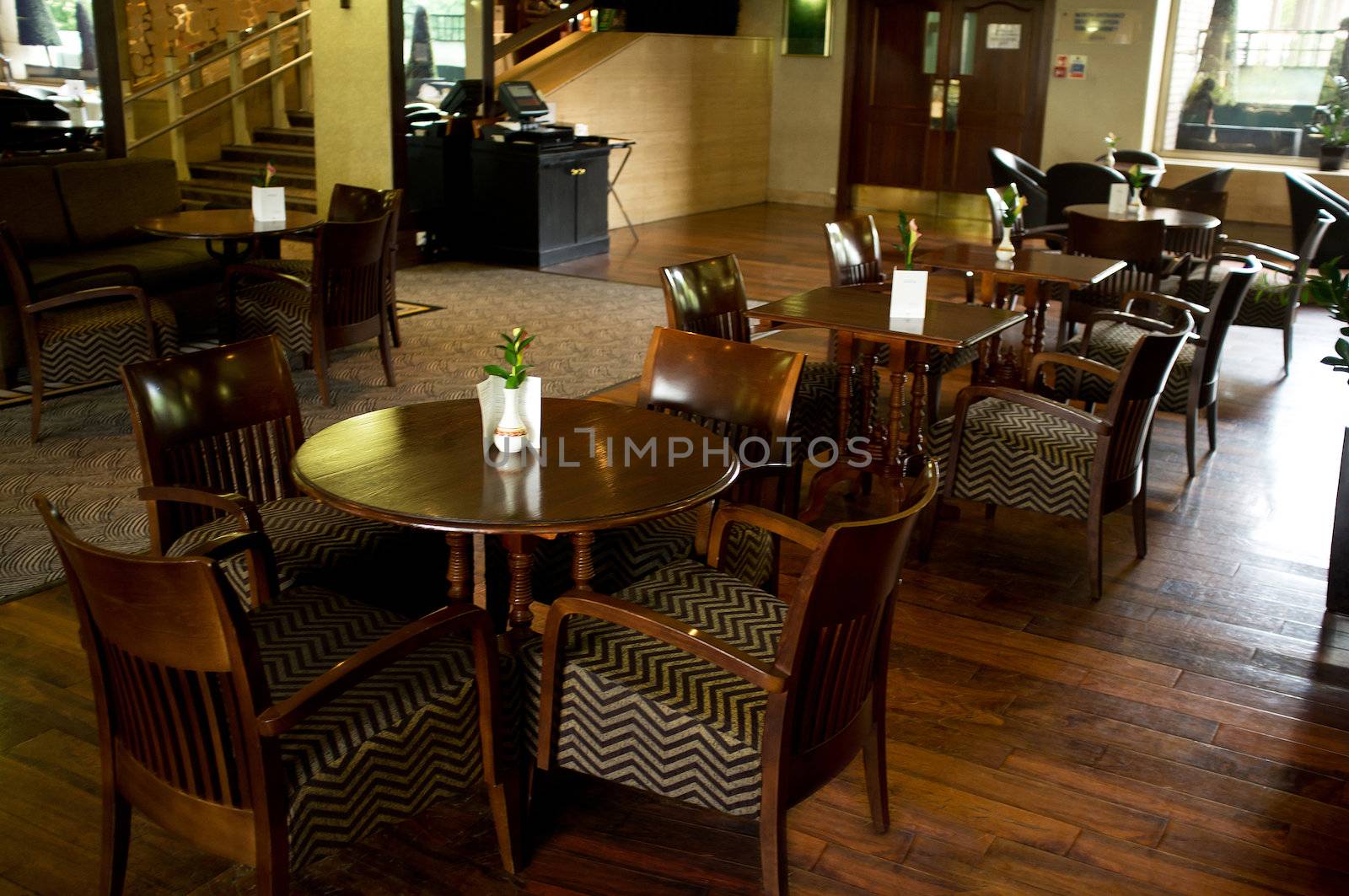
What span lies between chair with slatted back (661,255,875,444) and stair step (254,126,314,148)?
7667 millimetres

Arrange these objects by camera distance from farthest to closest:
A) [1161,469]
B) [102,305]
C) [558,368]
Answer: [558,368] < [102,305] < [1161,469]

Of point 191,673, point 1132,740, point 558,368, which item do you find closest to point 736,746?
point 191,673

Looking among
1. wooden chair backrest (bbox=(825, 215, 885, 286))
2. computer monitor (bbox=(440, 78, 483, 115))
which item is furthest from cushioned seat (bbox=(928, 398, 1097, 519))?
computer monitor (bbox=(440, 78, 483, 115))

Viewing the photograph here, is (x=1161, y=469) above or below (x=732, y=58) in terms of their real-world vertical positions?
below

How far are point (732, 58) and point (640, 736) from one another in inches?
441

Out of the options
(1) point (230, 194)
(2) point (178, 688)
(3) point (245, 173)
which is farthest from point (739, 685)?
(3) point (245, 173)

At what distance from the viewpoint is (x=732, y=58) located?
1250cm

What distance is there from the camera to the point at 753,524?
8.79ft

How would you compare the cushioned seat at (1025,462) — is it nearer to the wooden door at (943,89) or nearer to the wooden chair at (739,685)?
the wooden chair at (739,685)

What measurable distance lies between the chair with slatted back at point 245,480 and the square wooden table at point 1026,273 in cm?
279

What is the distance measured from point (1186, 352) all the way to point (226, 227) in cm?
429

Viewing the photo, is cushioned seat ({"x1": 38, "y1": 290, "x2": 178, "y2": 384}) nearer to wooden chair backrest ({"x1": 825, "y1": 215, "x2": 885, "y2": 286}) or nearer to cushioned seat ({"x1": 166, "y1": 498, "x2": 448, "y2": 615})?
cushioned seat ({"x1": 166, "y1": 498, "x2": 448, "y2": 615})

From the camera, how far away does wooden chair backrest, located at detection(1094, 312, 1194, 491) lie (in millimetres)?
3578

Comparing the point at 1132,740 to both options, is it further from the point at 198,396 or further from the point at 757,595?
the point at 198,396
